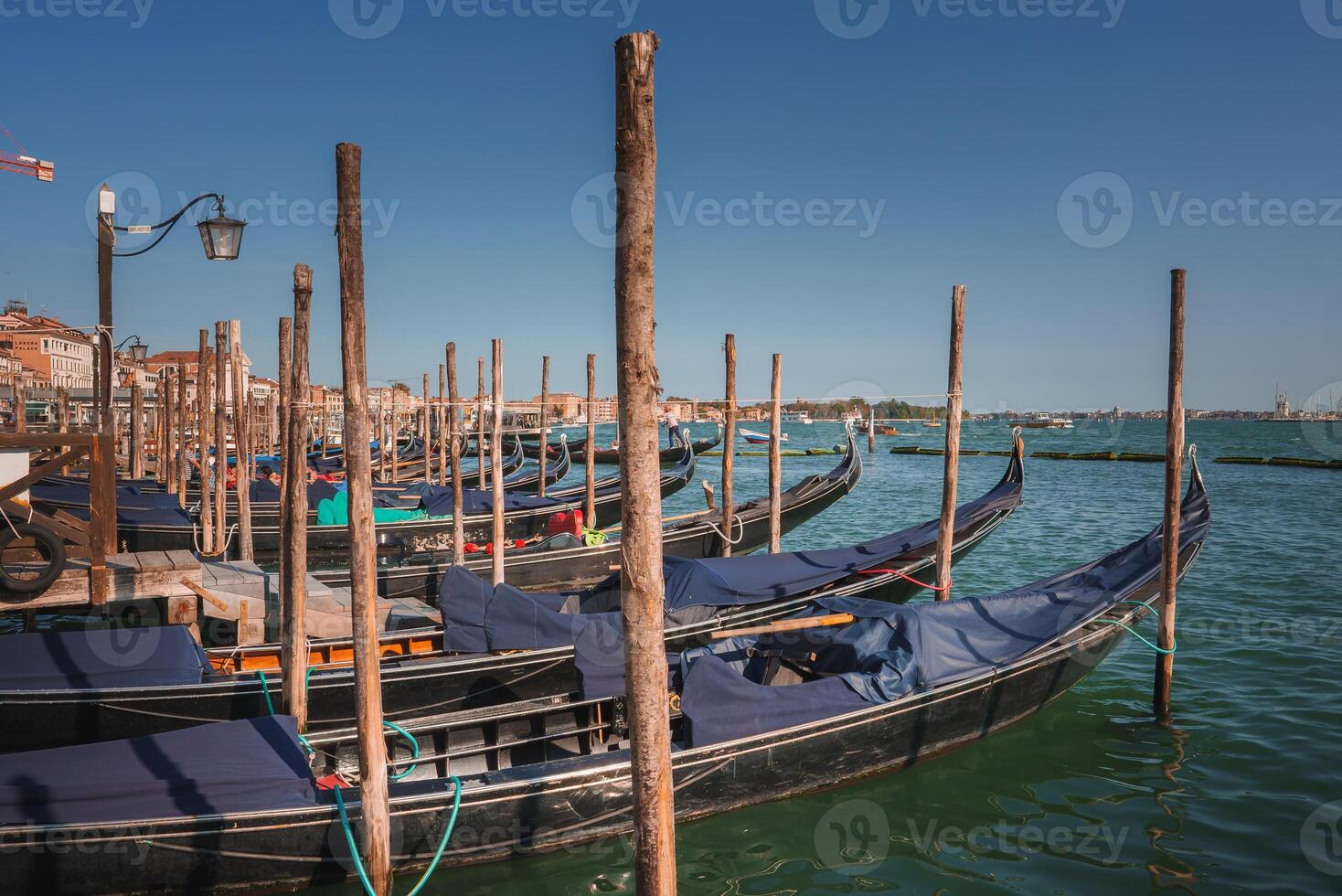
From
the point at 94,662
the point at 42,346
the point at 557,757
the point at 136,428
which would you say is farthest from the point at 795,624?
the point at 42,346

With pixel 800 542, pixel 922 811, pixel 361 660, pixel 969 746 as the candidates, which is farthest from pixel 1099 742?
pixel 800 542

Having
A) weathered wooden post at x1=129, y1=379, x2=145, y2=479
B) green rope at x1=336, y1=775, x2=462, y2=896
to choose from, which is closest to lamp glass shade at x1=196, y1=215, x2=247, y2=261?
green rope at x1=336, y1=775, x2=462, y2=896

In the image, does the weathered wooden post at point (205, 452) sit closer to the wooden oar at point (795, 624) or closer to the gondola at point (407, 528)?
the gondola at point (407, 528)

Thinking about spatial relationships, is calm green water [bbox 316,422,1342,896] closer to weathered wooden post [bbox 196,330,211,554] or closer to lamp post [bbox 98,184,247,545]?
lamp post [bbox 98,184,247,545]

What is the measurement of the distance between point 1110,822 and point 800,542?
13.0 m

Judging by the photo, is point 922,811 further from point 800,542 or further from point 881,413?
point 881,413

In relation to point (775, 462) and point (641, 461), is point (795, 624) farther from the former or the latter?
point (775, 462)

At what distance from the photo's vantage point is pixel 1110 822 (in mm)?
5598

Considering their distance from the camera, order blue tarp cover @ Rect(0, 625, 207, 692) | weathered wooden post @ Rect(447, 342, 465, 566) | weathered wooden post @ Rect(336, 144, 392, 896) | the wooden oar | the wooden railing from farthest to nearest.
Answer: weathered wooden post @ Rect(447, 342, 465, 566), the wooden railing, the wooden oar, blue tarp cover @ Rect(0, 625, 207, 692), weathered wooden post @ Rect(336, 144, 392, 896)

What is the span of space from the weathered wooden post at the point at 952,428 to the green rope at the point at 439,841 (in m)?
5.19

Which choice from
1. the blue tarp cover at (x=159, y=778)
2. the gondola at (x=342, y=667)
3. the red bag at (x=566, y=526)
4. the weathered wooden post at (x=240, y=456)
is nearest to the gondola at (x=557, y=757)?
the blue tarp cover at (x=159, y=778)

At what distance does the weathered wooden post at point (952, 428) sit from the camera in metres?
8.06

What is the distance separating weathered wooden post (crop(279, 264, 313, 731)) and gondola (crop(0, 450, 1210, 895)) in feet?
1.56

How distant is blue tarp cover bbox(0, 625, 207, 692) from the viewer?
5695 millimetres
